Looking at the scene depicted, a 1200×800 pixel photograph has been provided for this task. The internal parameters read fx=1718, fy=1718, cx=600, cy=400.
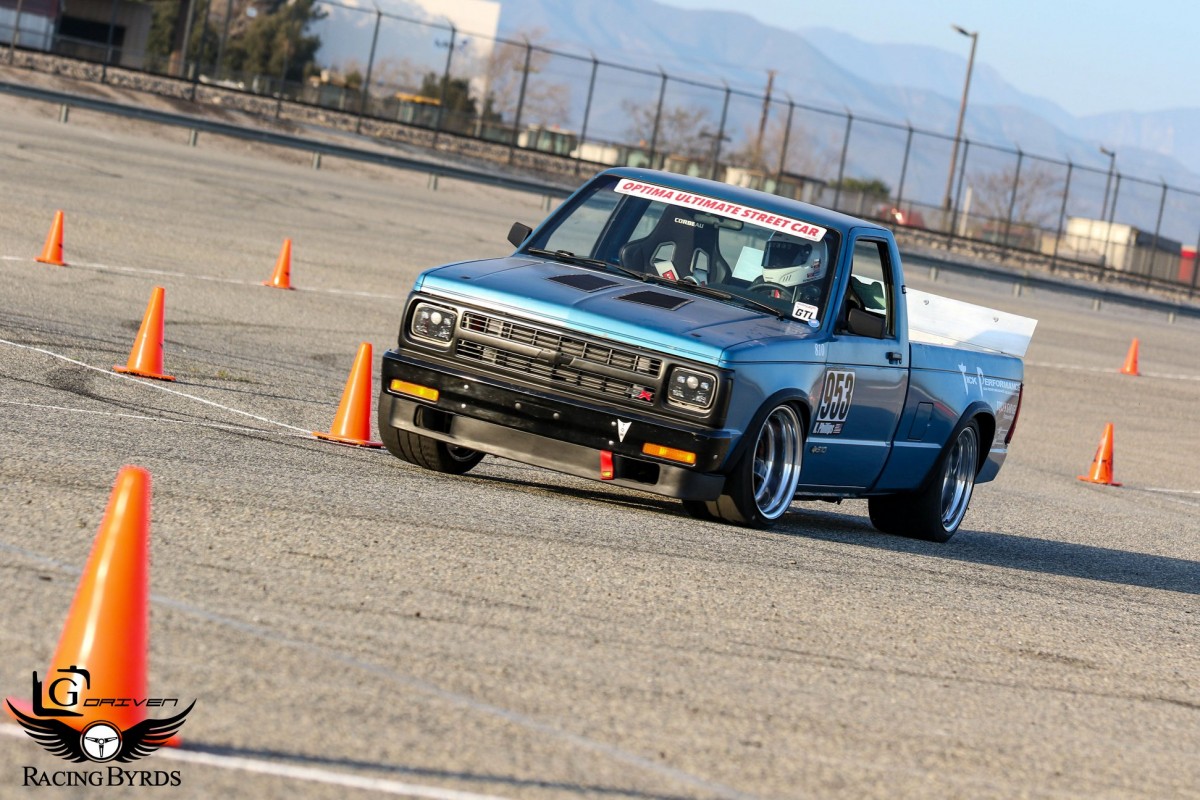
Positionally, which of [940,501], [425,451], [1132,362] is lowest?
[425,451]

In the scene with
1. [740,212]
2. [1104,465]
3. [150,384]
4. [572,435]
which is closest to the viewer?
[572,435]

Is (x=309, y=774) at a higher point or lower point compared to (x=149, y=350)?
lower

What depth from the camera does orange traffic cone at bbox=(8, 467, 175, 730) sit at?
14.1ft

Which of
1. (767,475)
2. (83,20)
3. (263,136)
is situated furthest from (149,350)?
(83,20)

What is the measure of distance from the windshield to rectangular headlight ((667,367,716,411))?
1082 millimetres

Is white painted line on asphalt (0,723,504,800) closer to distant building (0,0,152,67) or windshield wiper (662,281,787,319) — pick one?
windshield wiper (662,281,787,319)

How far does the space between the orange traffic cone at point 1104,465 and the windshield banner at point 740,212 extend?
710cm

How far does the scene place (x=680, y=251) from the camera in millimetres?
9602

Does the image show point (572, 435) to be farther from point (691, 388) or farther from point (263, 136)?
point (263, 136)

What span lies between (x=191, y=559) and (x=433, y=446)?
10.4 ft

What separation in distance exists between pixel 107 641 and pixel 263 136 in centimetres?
3623

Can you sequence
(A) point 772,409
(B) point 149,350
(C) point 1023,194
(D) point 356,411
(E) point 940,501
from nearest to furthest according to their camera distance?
(A) point 772,409, (D) point 356,411, (E) point 940,501, (B) point 149,350, (C) point 1023,194

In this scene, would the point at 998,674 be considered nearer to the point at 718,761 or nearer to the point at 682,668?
the point at 682,668

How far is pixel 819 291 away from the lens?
957 centimetres
